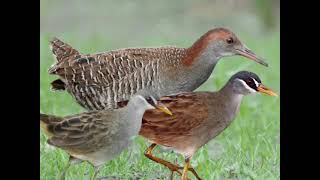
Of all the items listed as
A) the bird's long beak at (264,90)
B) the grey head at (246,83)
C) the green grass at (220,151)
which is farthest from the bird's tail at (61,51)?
the bird's long beak at (264,90)

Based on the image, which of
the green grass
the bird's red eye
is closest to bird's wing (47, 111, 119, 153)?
the green grass

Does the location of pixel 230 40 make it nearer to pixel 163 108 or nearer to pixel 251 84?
pixel 251 84

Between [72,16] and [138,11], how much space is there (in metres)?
0.51

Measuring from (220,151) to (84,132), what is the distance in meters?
1.39

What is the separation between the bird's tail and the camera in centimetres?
362

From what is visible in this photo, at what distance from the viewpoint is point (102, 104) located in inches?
132

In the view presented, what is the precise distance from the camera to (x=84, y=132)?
3115 mm

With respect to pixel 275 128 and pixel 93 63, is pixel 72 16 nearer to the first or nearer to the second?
pixel 275 128

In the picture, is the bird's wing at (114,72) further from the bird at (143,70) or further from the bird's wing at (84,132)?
the bird's wing at (84,132)

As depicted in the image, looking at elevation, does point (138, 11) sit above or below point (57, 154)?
above

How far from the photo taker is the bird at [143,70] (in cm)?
333

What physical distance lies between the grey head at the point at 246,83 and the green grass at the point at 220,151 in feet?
1.69
